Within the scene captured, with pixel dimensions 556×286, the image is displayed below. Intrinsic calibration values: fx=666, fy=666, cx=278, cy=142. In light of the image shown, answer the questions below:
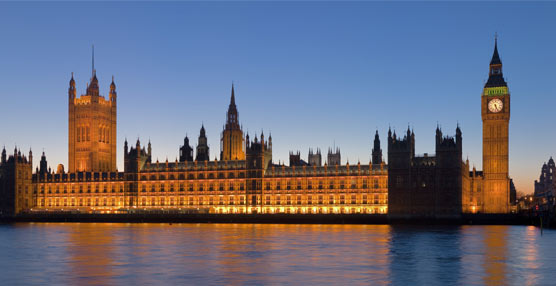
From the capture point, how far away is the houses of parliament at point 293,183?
432 feet

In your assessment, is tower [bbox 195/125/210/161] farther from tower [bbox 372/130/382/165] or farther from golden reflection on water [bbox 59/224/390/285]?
golden reflection on water [bbox 59/224/390/285]

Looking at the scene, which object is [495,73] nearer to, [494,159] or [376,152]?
[494,159]

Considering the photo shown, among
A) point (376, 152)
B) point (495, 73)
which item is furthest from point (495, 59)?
point (376, 152)

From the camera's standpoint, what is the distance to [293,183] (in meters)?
148

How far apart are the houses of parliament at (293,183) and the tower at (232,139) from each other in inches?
432

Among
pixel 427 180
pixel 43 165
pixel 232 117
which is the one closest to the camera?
pixel 427 180

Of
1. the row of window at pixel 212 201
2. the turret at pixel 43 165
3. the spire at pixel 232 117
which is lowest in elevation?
the row of window at pixel 212 201

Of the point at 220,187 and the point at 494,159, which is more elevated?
the point at 494,159

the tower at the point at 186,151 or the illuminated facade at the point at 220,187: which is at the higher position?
the tower at the point at 186,151

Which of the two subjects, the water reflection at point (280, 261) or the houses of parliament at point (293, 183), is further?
the houses of parliament at point (293, 183)

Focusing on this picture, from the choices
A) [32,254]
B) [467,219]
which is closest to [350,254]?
[32,254]

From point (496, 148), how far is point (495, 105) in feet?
32.8

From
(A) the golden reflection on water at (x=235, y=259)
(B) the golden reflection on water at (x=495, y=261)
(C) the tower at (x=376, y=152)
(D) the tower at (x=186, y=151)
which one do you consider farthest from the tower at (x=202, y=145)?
(B) the golden reflection on water at (x=495, y=261)

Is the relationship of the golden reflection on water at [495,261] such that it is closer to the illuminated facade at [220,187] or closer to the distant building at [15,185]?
the illuminated facade at [220,187]
